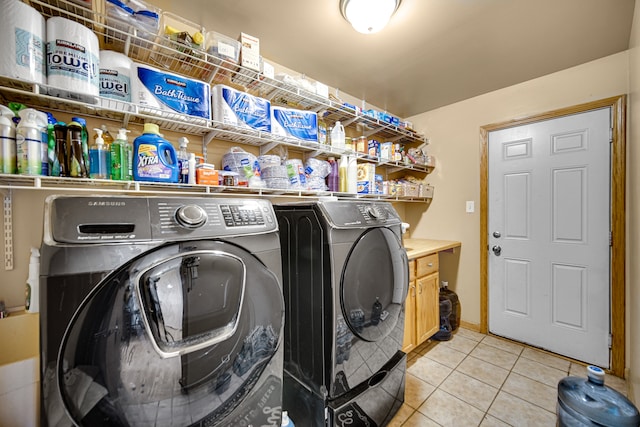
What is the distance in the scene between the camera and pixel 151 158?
3.80 ft

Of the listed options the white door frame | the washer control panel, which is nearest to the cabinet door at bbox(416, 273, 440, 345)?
the white door frame

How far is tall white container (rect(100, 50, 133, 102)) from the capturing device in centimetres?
110

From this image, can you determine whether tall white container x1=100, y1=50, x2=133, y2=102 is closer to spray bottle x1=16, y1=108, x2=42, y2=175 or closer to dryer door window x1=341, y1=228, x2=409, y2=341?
spray bottle x1=16, y1=108, x2=42, y2=175

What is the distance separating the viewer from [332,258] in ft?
3.59

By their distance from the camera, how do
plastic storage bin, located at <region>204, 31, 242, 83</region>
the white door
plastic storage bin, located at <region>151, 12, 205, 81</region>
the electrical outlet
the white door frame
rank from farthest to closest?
the electrical outlet → the white door → the white door frame → plastic storage bin, located at <region>204, 31, 242, 83</region> → plastic storage bin, located at <region>151, 12, 205, 81</region>

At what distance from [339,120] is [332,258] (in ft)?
5.00

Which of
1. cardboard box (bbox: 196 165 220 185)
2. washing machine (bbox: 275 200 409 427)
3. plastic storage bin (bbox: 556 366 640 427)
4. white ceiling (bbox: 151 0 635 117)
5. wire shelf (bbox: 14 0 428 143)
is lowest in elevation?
plastic storage bin (bbox: 556 366 640 427)

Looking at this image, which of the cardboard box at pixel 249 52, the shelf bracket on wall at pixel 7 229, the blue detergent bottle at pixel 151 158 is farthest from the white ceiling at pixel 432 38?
the shelf bracket on wall at pixel 7 229

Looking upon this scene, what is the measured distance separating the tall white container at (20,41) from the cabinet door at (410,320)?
7.52ft

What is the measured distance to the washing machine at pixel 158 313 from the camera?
566 millimetres

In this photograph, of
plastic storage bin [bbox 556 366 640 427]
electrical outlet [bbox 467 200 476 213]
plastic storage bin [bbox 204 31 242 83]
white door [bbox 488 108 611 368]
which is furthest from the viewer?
electrical outlet [bbox 467 200 476 213]

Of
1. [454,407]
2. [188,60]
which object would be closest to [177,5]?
[188,60]

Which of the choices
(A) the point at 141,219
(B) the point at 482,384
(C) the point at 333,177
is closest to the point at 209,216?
(A) the point at 141,219

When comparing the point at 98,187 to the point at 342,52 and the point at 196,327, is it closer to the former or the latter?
the point at 196,327
